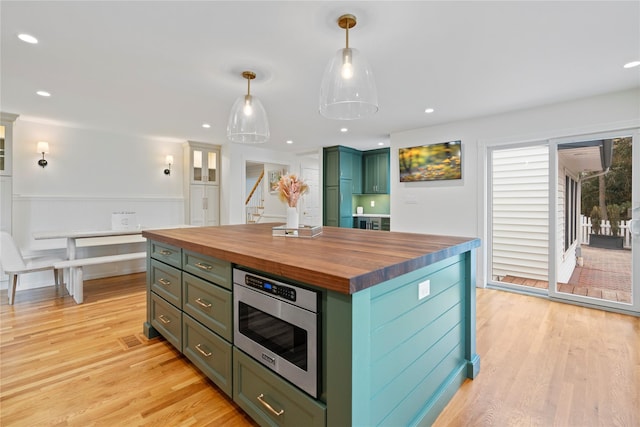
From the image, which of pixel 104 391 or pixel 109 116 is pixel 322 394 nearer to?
pixel 104 391

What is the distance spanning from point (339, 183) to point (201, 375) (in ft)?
15.6

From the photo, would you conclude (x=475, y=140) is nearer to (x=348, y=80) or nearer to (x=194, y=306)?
(x=348, y=80)

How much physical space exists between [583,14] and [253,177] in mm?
8617

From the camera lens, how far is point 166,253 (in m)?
2.28

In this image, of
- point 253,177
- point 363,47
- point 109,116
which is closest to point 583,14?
point 363,47

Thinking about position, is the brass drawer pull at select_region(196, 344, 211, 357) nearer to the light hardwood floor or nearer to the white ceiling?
the light hardwood floor

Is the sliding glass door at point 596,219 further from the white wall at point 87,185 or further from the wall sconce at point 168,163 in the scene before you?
the white wall at point 87,185

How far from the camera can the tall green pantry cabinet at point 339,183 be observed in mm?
6277

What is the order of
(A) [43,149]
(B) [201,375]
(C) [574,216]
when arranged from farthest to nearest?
(A) [43,149] → (C) [574,216] → (B) [201,375]

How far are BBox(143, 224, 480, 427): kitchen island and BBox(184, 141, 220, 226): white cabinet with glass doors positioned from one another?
12.5 feet

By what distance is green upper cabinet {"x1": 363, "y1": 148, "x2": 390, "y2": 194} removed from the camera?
6523mm

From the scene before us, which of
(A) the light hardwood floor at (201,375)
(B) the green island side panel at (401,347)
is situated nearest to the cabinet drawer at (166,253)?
(A) the light hardwood floor at (201,375)

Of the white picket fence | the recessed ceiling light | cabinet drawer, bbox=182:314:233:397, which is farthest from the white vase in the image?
the white picket fence

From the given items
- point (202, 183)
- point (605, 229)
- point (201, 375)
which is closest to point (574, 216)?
point (605, 229)
